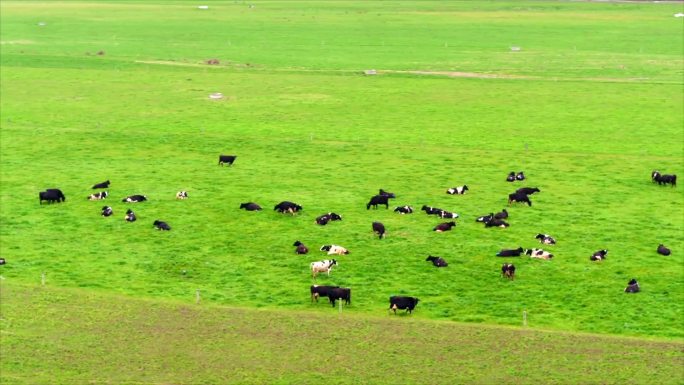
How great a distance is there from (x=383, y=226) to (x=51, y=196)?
1610 cm

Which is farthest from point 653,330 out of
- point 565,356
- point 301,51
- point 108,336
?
point 301,51

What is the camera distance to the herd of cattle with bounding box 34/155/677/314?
36.1 meters

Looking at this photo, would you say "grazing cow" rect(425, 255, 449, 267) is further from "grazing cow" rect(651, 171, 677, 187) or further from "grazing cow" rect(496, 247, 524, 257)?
"grazing cow" rect(651, 171, 677, 187)

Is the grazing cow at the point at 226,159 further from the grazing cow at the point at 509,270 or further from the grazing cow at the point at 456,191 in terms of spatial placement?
the grazing cow at the point at 509,270

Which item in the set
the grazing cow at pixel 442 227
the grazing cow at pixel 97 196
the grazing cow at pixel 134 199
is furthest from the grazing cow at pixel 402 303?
the grazing cow at pixel 97 196

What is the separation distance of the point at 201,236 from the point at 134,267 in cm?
459

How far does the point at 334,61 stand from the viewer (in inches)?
4117

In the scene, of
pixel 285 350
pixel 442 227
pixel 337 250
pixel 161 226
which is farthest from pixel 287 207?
pixel 285 350

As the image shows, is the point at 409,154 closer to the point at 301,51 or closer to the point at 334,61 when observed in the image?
the point at 334,61

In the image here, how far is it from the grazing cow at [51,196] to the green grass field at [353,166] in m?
0.74

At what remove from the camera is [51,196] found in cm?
4962

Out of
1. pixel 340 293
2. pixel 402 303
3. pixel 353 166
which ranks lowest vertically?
pixel 402 303

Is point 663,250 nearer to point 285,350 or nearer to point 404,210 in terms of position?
point 404,210

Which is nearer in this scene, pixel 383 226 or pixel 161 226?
pixel 383 226
